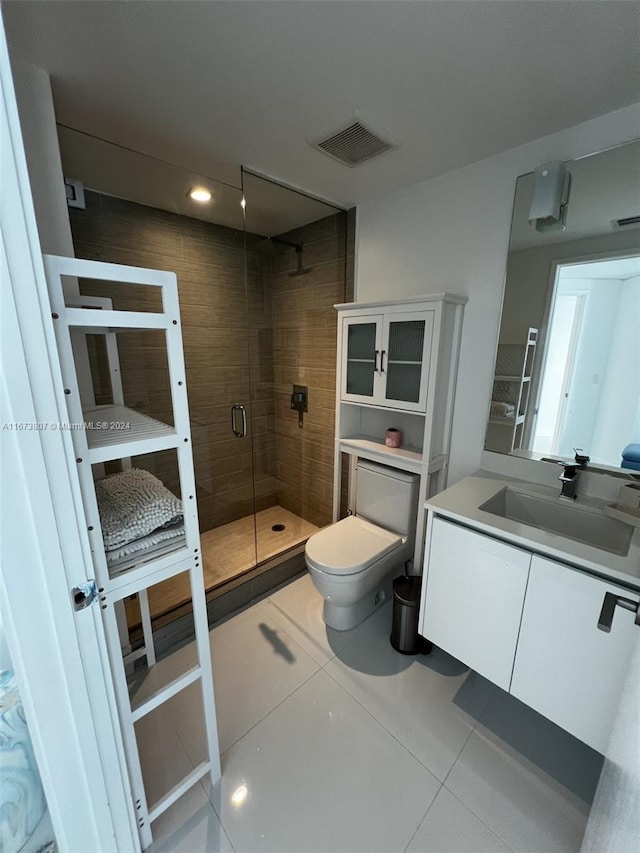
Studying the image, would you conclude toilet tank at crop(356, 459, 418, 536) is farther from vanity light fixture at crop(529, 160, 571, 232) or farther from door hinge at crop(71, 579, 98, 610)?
door hinge at crop(71, 579, 98, 610)

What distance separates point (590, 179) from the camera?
1.34m

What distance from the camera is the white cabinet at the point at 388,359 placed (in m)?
1.70

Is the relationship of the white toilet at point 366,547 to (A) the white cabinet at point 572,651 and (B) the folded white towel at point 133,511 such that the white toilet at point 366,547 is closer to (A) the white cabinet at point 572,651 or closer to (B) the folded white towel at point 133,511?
(A) the white cabinet at point 572,651

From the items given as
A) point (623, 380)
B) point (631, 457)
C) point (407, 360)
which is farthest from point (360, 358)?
point (631, 457)

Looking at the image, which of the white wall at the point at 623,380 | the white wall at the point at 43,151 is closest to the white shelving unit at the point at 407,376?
the white wall at the point at 623,380

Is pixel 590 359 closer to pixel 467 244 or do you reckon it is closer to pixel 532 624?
pixel 467 244

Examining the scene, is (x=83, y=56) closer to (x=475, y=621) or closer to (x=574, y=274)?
(x=574, y=274)

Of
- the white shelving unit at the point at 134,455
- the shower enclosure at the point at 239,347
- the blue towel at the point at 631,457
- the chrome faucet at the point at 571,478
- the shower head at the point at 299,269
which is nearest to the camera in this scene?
the white shelving unit at the point at 134,455

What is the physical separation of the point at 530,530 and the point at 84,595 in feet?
4.32

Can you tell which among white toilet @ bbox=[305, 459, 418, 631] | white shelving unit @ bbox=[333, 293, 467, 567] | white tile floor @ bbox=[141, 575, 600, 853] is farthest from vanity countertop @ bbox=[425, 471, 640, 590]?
white tile floor @ bbox=[141, 575, 600, 853]

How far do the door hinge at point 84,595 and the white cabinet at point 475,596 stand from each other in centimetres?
114

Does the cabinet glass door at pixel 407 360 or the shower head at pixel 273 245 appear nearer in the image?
the cabinet glass door at pixel 407 360

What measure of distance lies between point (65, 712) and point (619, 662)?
1423 mm

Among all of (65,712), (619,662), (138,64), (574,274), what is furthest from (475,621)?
(138,64)
